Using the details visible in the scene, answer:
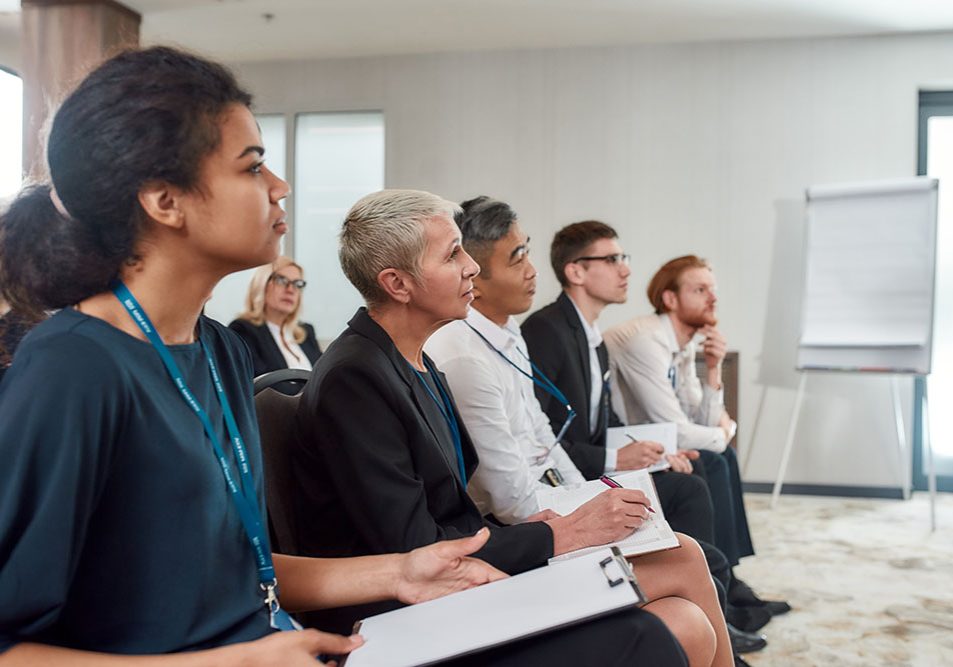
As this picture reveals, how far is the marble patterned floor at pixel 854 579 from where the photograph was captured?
2.74 m

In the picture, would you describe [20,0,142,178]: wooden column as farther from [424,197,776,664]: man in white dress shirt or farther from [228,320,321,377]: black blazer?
[424,197,776,664]: man in white dress shirt

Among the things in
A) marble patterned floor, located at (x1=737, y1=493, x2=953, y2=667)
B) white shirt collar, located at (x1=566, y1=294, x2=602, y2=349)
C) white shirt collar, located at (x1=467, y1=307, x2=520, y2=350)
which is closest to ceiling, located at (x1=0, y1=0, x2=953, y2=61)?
white shirt collar, located at (x1=566, y1=294, x2=602, y2=349)

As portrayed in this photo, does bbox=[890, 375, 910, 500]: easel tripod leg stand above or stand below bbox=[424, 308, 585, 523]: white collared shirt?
below

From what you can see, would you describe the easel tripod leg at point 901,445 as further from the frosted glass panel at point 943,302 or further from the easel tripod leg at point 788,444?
the easel tripod leg at point 788,444

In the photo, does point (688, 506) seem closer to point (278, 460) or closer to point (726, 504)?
point (726, 504)

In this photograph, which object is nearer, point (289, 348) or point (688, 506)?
point (688, 506)

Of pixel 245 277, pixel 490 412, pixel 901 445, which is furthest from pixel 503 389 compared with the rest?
pixel 245 277

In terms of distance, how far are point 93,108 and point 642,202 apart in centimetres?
509

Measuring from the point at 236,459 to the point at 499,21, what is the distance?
4.69 meters

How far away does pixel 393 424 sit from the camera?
143 cm

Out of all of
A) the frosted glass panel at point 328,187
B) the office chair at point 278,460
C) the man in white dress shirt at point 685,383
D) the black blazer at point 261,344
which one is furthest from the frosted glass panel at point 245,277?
the office chair at point 278,460

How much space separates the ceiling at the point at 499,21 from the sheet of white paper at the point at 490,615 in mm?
4358

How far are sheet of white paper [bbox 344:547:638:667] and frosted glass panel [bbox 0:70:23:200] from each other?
4905 millimetres

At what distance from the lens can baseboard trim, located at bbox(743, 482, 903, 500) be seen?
17.8 feet
